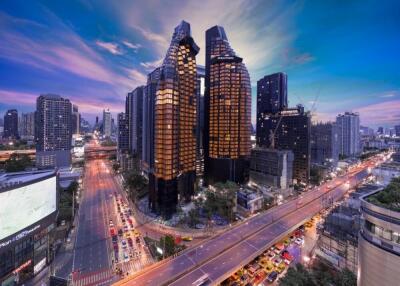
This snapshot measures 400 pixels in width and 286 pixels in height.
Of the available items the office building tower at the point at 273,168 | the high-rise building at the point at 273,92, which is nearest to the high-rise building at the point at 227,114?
the office building tower at the point at 273,168

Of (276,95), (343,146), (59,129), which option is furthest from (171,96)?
(343,146)

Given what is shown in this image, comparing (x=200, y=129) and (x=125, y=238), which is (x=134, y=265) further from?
(x=200, y=129)

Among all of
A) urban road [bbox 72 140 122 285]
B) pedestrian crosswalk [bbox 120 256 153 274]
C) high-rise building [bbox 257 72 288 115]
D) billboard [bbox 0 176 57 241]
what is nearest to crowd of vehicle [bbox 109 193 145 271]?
pedestrian crosswalk [bbox 120 256 153 274]

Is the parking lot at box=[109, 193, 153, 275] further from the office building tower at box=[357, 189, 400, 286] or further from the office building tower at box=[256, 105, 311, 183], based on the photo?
the office building tower at box=[256, 105, 311, 183]

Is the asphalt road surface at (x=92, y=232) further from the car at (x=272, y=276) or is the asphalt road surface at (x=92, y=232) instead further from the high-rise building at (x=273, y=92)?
the high-rise building at (x=273, y=92)

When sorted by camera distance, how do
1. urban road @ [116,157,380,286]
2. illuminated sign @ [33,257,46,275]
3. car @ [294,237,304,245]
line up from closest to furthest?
urban road @ [116,157,380,286]
illuminated sign @ [33,257,46,275]
car @ [294,237,304,245]

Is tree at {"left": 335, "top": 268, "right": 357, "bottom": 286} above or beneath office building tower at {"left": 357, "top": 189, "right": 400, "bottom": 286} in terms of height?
beneath

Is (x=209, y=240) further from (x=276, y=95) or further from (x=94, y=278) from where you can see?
(x=276, y=95)

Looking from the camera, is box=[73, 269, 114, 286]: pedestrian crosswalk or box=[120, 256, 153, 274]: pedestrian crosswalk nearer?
box=[73, 269, 114, 286]: pedestrian crosswalk
